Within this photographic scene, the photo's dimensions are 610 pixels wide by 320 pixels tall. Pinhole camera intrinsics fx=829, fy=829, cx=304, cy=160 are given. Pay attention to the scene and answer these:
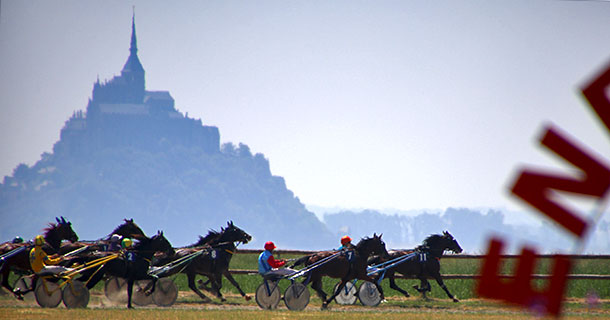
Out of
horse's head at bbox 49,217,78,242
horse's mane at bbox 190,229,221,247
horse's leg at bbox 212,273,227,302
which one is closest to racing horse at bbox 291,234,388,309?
horse's leg at bbox 212,273,227,302

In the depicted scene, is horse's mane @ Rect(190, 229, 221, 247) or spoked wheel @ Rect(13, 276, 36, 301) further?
horse's mane @ Rect(190, 229, 221, 247)

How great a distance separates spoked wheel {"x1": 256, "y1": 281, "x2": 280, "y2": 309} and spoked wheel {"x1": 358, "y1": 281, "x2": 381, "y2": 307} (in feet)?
10.1

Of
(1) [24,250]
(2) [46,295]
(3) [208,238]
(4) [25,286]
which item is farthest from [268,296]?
(1) [24,250]

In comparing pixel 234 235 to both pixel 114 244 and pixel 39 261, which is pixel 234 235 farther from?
pixel 39 261

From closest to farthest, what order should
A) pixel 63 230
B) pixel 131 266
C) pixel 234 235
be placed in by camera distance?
1. pixel 131 266
2. pixel 234 235
3. pixel 63 230

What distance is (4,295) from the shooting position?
24250 mm

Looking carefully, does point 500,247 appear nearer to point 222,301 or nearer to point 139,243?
point 139,243

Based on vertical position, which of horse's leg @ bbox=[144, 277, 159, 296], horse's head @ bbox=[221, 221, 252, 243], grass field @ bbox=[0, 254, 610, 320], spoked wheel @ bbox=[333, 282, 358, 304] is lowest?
grass field @ bbox=[0, 254, 610, 320]

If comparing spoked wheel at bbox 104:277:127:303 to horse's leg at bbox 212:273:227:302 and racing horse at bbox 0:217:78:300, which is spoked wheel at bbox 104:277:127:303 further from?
horse's leg at bbox 212:273:227:302

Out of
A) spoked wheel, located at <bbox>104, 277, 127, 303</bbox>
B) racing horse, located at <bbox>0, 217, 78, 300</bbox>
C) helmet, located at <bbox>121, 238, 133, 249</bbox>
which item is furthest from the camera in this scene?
racing horse, located at <bbox>0, 217, 78, 300</bbox>

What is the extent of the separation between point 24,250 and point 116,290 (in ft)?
9.12

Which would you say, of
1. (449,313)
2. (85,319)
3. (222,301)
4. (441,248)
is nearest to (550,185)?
(85,319)

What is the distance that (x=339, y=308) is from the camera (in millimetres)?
22656

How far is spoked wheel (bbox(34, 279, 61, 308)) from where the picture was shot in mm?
19969
